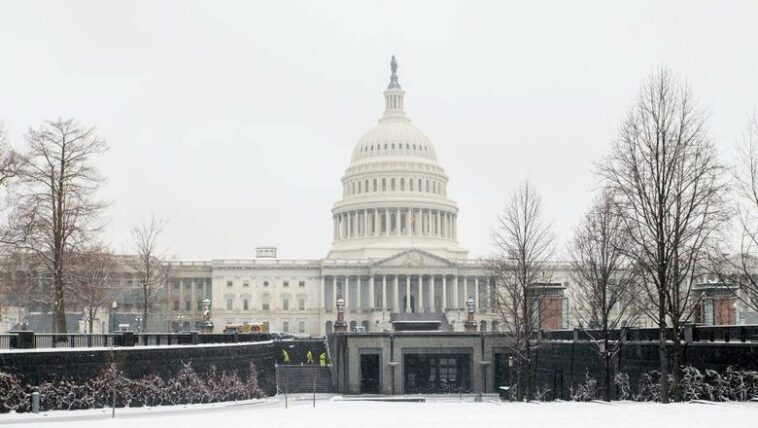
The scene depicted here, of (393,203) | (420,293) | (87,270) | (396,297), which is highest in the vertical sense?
(393,203)

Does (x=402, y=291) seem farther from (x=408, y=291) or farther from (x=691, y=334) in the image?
(x=691, y=334)

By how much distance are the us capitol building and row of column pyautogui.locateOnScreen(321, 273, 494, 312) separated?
0.51 ft

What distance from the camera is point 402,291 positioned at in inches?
6949

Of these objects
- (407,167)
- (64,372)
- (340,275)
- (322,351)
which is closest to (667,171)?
(64,372)

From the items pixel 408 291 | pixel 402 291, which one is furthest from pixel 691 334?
pixel 402 291

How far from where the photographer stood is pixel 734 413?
29828mm

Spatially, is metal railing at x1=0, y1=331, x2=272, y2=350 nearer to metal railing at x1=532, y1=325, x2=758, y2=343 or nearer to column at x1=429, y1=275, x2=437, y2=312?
metal railing at x1=532, y1=325, x2=758, y2=343

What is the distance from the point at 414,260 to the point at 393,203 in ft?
55.5

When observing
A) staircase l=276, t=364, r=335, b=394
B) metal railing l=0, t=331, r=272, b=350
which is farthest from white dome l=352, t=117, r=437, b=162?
metal railing l=0, t=331, r=272, b=350

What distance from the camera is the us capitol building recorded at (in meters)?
174

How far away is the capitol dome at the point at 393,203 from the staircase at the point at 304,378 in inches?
3753

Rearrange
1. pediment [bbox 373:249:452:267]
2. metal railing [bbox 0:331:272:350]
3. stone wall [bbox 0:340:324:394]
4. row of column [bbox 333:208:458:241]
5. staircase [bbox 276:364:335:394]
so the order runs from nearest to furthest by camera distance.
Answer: stone wall [bbox 0:340:324:394]
metal railing [bbox 0:331:272:350]
staircase [bbox 276:364:335:394]
pediment [bbox 373:249:452:267]
row of column [bbox 333:208:458:241]

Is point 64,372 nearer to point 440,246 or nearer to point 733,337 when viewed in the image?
point 733,337

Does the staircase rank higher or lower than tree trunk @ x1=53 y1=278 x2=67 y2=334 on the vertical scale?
lower
